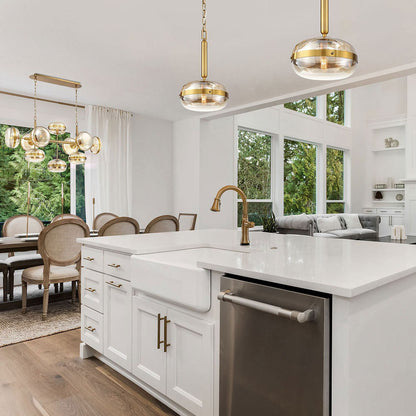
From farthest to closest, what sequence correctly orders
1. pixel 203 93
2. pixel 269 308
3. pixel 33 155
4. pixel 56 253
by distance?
pixel 33 155, pixel 56 253, pixel 203 93, pixel 269 308

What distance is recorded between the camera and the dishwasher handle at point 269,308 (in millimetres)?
1192

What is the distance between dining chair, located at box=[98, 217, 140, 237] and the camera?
3.67 m

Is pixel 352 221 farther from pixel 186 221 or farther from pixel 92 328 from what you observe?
pixel 92 328

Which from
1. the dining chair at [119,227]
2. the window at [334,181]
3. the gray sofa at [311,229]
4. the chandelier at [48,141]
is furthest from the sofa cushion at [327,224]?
the chandelier at [48,141]

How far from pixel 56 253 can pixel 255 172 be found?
184 inches

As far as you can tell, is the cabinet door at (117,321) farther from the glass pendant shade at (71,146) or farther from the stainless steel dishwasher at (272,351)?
the glass pendant shade at (71,146)

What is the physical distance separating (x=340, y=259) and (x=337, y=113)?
339 inches

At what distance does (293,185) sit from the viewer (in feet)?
26.6

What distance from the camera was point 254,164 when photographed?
7379 mm

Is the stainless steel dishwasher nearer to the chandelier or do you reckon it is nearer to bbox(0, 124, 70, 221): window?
the chandelier

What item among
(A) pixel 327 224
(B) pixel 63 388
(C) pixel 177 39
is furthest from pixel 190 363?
(A) pixel 327 224

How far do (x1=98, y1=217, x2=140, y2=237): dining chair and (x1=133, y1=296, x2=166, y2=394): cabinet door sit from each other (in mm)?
1729

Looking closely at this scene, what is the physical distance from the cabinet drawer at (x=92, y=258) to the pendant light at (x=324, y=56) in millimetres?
1648

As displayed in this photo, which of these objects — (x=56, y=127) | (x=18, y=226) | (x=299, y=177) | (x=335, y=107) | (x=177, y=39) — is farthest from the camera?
(x=335, y=107)
